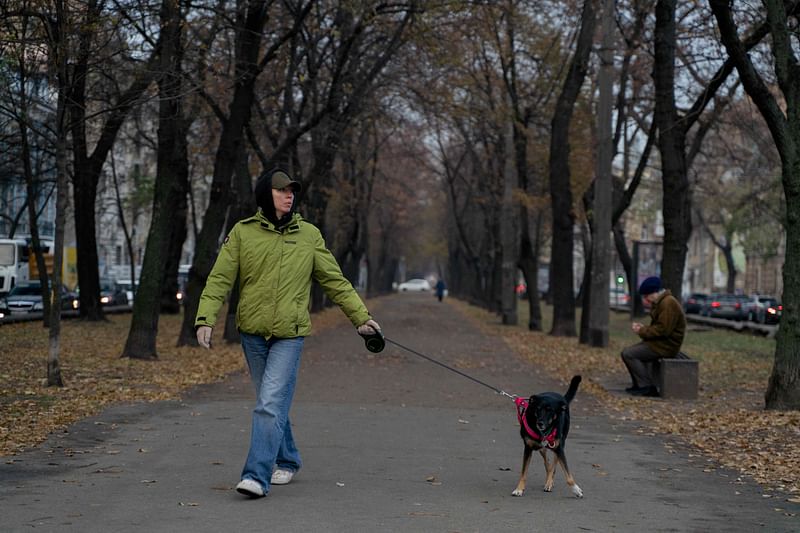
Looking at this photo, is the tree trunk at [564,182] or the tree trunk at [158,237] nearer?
the tree trunk at [158,237]

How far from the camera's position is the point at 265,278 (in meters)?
7.87

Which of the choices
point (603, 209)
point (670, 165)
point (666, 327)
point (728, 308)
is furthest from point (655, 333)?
point (728, 308)

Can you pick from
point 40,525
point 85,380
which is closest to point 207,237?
point 85,380

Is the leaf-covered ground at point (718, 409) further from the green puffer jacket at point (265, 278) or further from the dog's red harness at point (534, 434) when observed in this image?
the green puffer jacket at point (265, 278)

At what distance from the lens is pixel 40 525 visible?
674 centimetres

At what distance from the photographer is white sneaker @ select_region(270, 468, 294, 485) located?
8.23m

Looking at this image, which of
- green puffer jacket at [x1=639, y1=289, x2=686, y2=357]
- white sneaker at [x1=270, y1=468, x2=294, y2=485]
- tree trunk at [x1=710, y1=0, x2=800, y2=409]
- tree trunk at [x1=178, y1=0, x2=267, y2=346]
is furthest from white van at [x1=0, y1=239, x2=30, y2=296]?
white sneaker at [x1=270, y1=468, x2=294, y2=485]

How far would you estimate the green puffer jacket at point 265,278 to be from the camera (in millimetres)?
7797

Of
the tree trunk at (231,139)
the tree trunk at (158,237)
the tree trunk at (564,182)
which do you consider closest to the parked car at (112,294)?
Answer: the tree trunk at (564,182)

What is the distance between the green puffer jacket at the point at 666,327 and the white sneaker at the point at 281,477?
8620 millimetres

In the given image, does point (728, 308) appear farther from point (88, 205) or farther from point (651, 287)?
point (651, 287)

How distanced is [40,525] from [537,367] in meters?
16.4

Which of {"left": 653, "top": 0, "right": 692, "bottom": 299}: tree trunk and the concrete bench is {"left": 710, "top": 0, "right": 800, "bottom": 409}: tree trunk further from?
{"left": 653, "top": 0, "right": 692, "bottom": 299}: tree trunk

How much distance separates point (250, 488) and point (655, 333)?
968 cm
